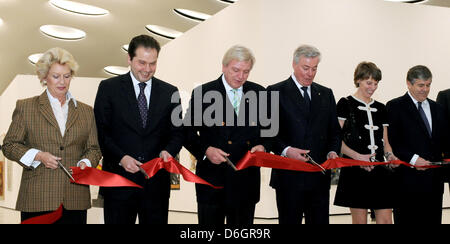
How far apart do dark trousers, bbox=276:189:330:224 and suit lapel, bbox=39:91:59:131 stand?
1.68m

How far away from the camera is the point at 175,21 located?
1142 cm

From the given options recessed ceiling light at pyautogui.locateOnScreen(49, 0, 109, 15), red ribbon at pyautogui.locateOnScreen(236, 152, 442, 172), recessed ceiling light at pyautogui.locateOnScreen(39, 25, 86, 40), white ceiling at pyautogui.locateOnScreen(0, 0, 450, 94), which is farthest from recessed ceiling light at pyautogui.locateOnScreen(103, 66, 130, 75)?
red ribbon at pyautogui.locateOnScreen(236, 152, 442, 172)

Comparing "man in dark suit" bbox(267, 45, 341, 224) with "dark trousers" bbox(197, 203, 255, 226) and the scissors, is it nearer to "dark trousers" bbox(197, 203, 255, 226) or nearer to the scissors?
"dark trousers" bbox(197, 203, 255, 226)

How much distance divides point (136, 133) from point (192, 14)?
27.4ft

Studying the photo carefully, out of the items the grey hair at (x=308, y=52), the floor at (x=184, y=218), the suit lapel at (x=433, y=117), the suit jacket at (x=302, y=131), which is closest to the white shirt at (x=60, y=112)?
the suit jacket at (x=302, y=131)

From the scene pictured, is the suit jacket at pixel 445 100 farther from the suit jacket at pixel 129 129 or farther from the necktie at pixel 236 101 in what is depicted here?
the suit jacket at pixel 129 129

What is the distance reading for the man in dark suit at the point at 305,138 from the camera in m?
3.52

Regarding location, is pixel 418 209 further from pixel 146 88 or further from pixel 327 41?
pixel 327 41

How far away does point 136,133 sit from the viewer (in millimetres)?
3229

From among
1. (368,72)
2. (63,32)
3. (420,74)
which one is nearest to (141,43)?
(368,72)
